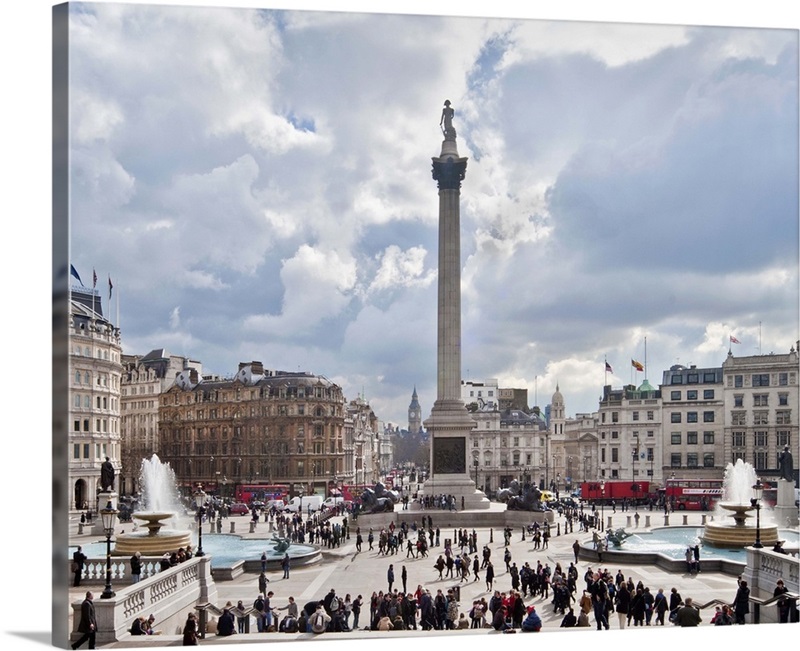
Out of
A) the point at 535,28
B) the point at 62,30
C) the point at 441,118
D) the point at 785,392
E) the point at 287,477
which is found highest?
the point at 441,118

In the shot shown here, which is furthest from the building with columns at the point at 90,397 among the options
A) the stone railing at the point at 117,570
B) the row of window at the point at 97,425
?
the stone railing at the point at 117,570

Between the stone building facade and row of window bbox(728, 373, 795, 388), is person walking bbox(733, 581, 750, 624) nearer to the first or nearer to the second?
row of window bbox(728, 373, 795, 388)

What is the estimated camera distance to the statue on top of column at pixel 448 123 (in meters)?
61.4

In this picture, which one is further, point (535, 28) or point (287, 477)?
point (287, 477)

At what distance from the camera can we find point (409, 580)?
32.0m

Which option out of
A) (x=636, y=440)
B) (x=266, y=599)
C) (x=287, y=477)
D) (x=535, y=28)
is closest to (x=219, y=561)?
(x=266, y=599)

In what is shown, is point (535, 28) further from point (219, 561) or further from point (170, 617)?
point (219, 561)

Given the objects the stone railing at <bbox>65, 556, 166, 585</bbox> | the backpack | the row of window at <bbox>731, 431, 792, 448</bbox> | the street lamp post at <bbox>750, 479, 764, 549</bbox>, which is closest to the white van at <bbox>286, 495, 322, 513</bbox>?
the street lamp post at <bbox>750, 479, 764, 549</bbox>

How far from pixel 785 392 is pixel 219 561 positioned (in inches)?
2114

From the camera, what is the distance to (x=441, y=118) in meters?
61.4

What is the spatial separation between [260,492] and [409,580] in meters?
47.1

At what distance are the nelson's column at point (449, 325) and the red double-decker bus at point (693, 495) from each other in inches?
681

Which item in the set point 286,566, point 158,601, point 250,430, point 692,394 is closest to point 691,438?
point 692,394

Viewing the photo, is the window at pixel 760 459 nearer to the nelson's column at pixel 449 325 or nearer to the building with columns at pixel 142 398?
the nelson's column at pixel 449 325
